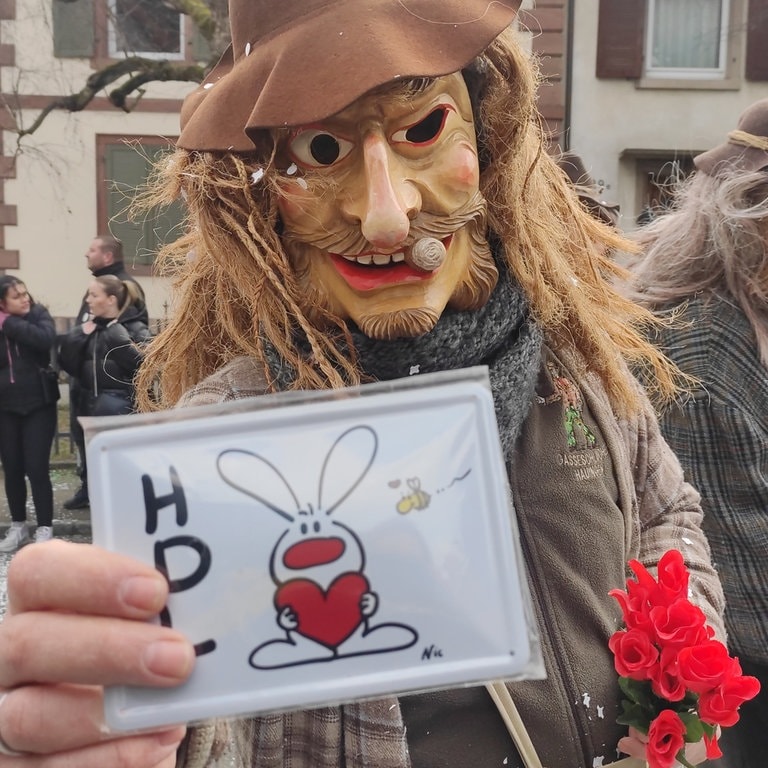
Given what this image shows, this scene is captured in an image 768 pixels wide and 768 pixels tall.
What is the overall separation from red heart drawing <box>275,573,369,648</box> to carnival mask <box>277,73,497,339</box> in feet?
1.42

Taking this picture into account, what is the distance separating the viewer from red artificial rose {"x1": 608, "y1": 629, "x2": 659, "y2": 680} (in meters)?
1.00

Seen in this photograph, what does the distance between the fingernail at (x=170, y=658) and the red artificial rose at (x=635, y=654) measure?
59 centimetres

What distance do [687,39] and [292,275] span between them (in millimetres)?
9490

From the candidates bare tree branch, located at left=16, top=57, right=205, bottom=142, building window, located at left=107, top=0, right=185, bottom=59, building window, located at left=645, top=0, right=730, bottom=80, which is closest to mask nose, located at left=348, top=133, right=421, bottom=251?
bare tree branch, located at left=16, top=57, right=205, bottom=142

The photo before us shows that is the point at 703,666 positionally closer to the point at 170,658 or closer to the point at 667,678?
the point at 667,678

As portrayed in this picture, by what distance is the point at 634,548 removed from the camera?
1247 millimetres

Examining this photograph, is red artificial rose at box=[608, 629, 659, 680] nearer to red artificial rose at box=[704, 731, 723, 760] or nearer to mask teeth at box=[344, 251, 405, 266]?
red artificial rose at box=[704, 731, 723, 760]

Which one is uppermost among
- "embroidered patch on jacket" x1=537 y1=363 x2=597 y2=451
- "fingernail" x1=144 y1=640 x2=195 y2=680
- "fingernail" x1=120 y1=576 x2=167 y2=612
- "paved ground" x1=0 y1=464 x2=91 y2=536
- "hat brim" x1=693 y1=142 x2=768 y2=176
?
"hat brim" x1=693 y1=142 x2=768 y2=176

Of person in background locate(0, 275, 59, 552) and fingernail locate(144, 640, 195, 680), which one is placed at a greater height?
fingernail locate(144, 640, 195, 680)

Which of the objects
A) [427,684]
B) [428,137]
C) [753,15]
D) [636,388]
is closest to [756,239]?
[636,388]

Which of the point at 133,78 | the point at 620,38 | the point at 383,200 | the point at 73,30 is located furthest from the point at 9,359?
the point at 620,38

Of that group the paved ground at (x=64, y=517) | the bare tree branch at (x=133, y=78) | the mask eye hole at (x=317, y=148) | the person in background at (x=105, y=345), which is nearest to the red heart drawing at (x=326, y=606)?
the mask eye hole at (x=317, y=148)

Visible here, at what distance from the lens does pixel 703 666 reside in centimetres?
97

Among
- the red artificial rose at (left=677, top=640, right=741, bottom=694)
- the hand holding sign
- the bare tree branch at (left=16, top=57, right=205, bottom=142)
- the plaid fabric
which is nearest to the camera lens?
the hand holding sign
